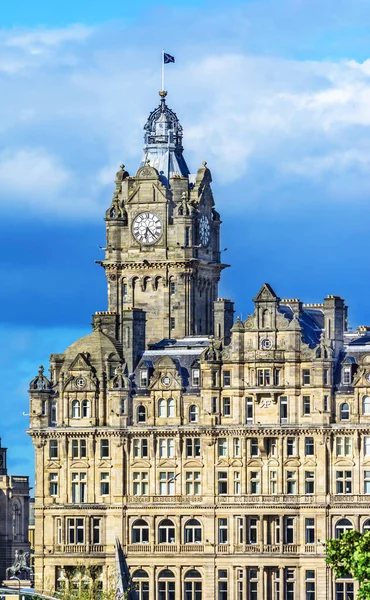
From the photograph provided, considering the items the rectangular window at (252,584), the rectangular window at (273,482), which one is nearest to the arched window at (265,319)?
the rectangular window at (273,482)

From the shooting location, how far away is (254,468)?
199125 mm

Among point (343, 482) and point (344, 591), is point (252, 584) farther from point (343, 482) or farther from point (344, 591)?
point (343, 482)

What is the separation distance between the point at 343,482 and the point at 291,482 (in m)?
3.76

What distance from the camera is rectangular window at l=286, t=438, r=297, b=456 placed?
198250 millimetres

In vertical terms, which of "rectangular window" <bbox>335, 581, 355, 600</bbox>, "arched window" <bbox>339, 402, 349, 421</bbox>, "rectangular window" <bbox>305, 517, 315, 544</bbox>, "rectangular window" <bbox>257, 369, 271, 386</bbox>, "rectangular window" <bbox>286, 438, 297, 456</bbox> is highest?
"rectangular window" <bbox>257, 369, 271, 386</bbox>

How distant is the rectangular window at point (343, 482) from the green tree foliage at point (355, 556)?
58204mm

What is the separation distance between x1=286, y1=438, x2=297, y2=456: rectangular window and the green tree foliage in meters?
59.6

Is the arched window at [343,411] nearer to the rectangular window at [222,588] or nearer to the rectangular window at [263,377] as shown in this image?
the rectangular window at [263,377]

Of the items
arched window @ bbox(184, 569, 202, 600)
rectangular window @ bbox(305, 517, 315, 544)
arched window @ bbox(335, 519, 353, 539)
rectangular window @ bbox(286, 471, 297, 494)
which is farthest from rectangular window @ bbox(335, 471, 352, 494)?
arched window @ bbox(184, 569, 202, 600)

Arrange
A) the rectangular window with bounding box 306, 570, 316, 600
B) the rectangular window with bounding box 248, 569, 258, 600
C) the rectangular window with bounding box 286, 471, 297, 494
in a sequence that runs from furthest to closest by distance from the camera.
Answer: the rectangular window with bounding box 286, 471, 297, 494 < the rectangular window with bounding box 248, 569, 258, 600 < the rectangular window with bounding box 306, 570, 316, 600

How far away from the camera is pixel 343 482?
196875 mm

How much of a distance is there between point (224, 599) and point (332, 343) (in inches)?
753

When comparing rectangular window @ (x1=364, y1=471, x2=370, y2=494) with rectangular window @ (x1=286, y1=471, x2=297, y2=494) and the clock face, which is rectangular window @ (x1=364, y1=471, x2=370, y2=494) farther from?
the clock face

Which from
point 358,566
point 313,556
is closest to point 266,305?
point 313,556
